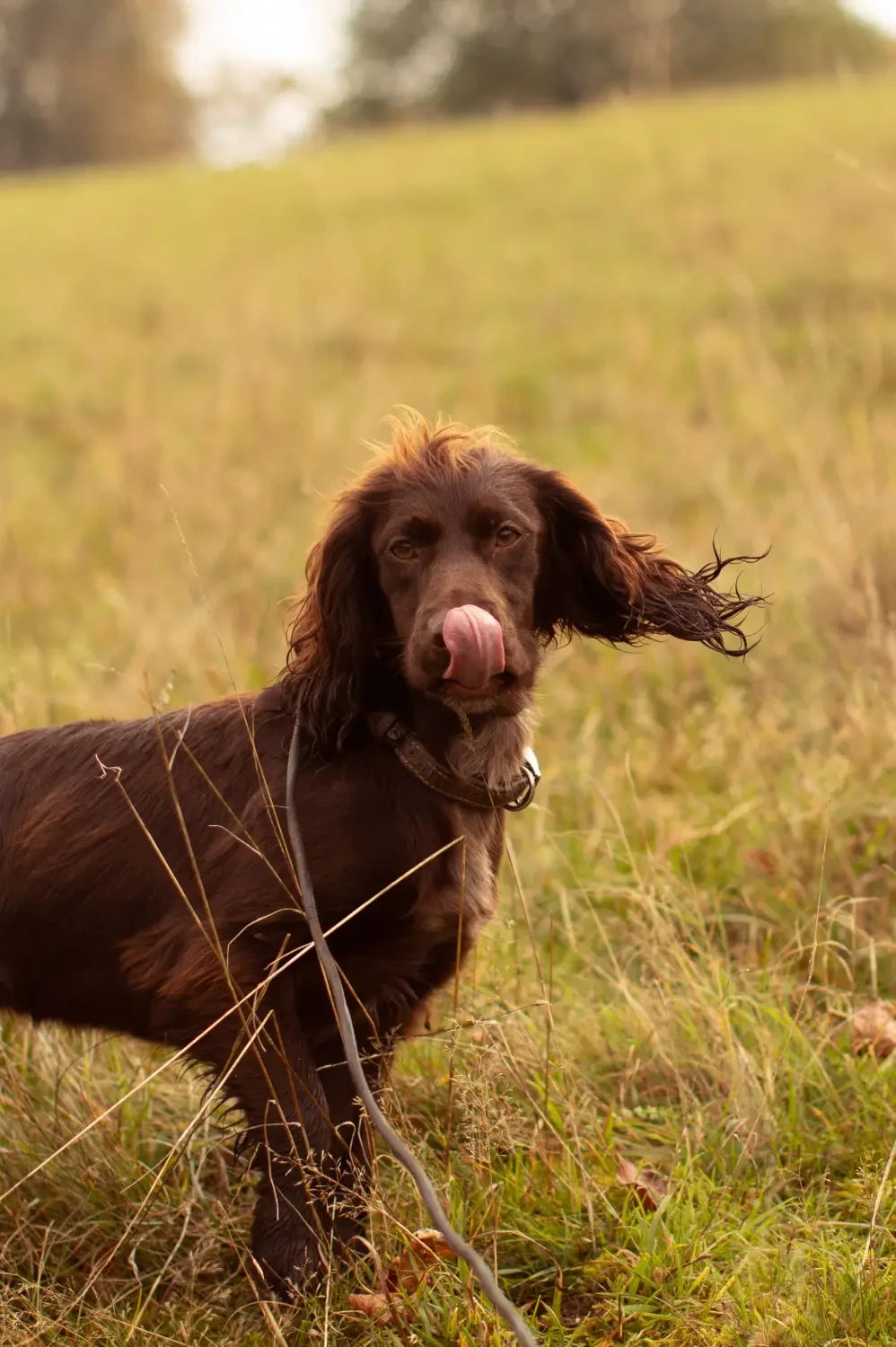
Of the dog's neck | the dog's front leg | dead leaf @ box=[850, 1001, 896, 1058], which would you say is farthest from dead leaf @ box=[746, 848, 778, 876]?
the dog's front leg

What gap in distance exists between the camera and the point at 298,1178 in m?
2.50

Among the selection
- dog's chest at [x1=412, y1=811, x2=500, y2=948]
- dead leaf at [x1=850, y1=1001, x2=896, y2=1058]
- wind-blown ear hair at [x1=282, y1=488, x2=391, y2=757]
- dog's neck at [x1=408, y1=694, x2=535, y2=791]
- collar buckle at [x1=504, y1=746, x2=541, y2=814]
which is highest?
wind-blown ear hair at [x1=282, y1=488, x2=391, y2=757]

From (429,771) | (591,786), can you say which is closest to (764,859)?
(591,786)

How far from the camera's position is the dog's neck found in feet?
8.73

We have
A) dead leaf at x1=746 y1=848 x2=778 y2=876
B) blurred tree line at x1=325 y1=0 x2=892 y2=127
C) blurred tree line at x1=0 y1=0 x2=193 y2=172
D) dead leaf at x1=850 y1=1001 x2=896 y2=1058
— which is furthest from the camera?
blurred tree line at x1=0 y1=0 x2=193 y2=172

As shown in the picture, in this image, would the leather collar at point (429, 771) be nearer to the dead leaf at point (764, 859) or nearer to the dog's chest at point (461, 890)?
the dog's chest at point (461, 890)

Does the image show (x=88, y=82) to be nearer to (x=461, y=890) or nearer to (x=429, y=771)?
(x=429, y=771)

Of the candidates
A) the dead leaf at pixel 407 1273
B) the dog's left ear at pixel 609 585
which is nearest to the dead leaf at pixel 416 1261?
the dead leaf at pixel 407 1273

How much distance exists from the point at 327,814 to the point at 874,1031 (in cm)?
132

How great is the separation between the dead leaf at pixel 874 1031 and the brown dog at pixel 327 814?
0.89 metres

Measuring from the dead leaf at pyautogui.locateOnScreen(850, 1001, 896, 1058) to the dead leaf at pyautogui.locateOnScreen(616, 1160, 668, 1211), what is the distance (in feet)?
1.81

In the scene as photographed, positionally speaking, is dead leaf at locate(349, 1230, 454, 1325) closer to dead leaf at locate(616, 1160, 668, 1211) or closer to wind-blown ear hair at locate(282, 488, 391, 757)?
dead leaf at locate(616, 1160, 668, 1211)

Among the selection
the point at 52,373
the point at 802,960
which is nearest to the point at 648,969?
the point at 802,960

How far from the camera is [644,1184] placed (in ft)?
8.52
